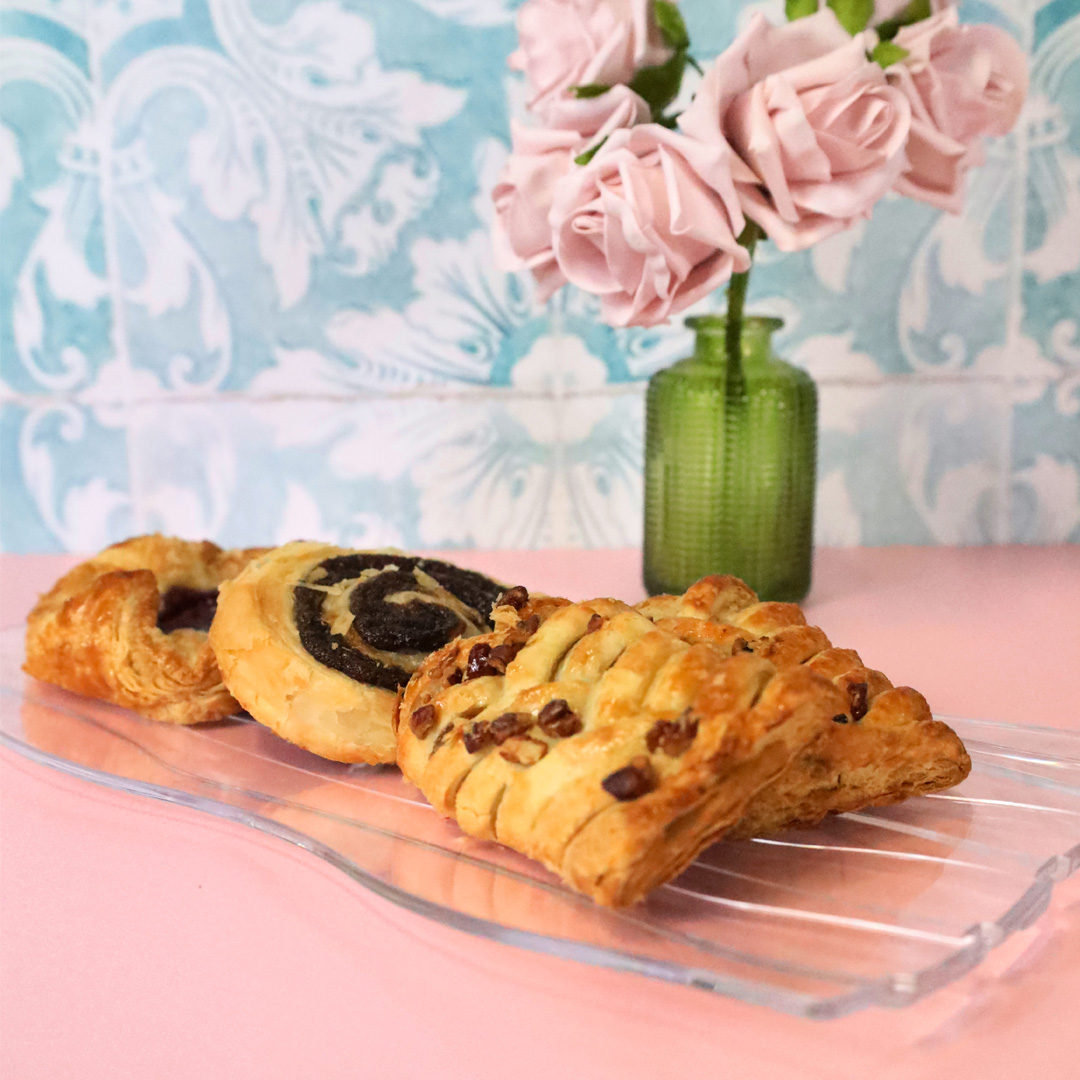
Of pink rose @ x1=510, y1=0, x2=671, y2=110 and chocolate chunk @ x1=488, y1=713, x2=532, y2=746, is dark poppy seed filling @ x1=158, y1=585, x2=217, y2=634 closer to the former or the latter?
chocolate chunk @ x1=488, y1=713, x2=532, y2=746

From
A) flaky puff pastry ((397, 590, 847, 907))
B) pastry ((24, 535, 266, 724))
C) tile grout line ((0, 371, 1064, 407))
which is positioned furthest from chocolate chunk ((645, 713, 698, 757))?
tile grout line ((0, 371, 1064, 407))

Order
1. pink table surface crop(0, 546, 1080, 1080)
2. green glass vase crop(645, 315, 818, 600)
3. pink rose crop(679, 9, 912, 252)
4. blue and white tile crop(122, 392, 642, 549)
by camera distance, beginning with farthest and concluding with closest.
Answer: blue and white tile crop(122, 392, 642, 549) → green glass vase crop(645, 315, 818, 600) → pink rose crop(679, 9, 912, 252) → pink table surface crop(0, 546, 1080, 1080)

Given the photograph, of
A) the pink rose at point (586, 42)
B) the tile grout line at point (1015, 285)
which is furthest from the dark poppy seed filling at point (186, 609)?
the tile grout line at point (1015, 285)

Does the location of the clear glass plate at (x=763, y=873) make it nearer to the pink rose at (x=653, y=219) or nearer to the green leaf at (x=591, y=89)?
the pink rose at (x=653, y=219)

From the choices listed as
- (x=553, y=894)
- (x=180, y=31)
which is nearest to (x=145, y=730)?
(x=553, y=894)

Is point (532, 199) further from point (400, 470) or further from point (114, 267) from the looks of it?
point (114, 267)

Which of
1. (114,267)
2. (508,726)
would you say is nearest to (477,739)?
(508,726)
